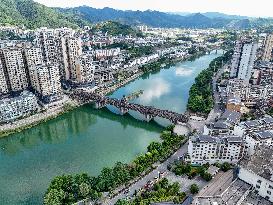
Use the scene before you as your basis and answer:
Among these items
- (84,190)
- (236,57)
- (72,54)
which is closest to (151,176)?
(84,190)

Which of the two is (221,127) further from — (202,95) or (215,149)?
(202,95)

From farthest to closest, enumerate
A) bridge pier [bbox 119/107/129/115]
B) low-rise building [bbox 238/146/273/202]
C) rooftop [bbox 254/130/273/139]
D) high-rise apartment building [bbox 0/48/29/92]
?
high-rise apartment building [bbox 0/48/29/92] → bridge pier [bbox 119/107/129/115] → rooftop [bbox 254/130/273/139] → low-rise building [bbox 238/146/273/202]

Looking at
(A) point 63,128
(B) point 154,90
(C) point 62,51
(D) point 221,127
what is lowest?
(A) point 63,128

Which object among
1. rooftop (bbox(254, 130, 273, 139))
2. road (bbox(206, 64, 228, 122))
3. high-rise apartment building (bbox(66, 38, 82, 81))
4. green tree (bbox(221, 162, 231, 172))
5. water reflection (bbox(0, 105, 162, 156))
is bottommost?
water reflection (bbox(0, 105, 162, 156))

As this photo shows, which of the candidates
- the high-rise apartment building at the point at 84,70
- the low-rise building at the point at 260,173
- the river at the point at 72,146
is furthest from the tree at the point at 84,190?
the high-rise apartment building at the point at 84,70

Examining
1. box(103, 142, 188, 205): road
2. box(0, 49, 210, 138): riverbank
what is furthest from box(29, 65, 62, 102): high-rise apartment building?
box(103, 142, 188, 205): road

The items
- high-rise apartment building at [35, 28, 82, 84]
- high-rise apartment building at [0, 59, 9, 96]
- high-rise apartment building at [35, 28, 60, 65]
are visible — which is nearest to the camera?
high-rise apartment building at [0, 59, 9, 96]

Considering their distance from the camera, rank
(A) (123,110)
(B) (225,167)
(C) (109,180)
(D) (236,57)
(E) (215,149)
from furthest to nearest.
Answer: (D) (236,57) → (A) (123,110) → (E) (215,149) → (B) (225,167) → (C) (109,180)

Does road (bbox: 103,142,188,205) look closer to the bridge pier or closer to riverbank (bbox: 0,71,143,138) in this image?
the bridge pier
